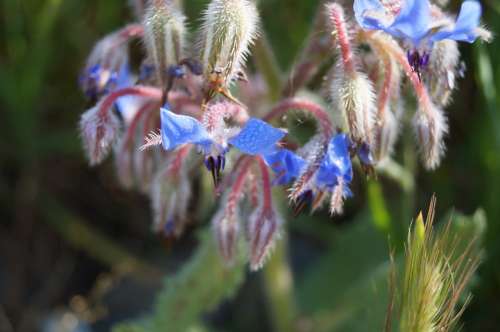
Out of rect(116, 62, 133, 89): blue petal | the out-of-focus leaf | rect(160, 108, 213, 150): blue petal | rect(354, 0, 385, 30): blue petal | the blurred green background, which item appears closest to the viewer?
rect(160, 108, 213, 150): blue petal

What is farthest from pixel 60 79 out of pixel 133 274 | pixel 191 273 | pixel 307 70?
pixel 307 70

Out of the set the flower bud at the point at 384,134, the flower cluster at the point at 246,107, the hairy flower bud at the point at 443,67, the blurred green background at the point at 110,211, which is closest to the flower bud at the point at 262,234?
the flower cluster at the point at 246,107

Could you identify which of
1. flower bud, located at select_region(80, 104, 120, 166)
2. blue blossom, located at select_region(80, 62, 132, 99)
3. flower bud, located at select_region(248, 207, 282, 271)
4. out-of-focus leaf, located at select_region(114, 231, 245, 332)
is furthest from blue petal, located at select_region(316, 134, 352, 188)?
out-of-focus leaf, located at select_region(114, 231, 245, 332)

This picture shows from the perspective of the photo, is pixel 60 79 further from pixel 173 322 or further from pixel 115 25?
pixel 173 322

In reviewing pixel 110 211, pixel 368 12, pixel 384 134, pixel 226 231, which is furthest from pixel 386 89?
pixel 110 211

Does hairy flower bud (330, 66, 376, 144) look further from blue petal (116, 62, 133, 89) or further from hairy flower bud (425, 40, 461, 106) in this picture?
blue petal (116, 62, 133, 89)

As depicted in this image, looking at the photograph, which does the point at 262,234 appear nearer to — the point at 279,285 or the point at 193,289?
the point at 193,289
